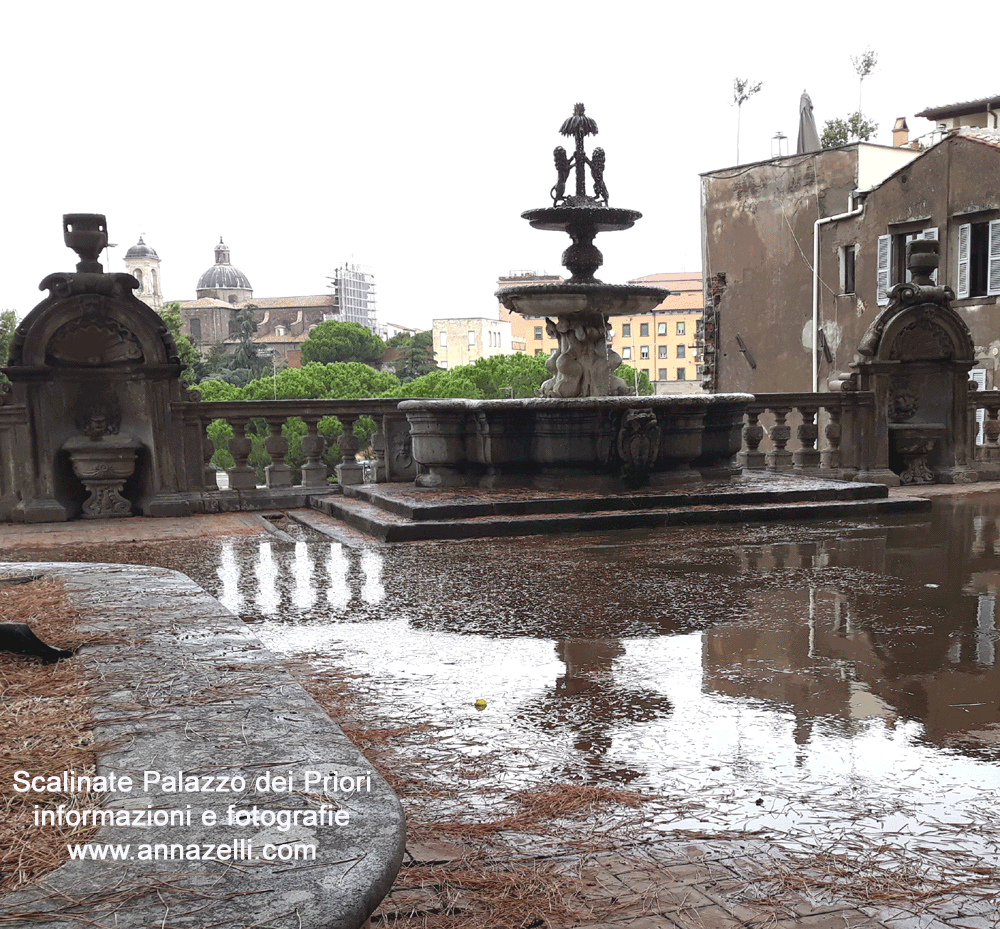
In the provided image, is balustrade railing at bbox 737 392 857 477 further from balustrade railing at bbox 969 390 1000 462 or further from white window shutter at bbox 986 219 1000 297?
white window shutter at bbox 986 219 1000 297

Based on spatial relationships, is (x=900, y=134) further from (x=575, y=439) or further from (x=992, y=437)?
(x=575, y=439)

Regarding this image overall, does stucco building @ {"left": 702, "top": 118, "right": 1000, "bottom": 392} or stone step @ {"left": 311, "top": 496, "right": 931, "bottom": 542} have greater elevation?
stucco building @ {"left": 702, "top": 118, "right": 1000, "bottom": 392}

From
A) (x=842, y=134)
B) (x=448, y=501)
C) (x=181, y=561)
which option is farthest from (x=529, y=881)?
(x=842, y=134)

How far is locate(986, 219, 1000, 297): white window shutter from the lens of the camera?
2408cm

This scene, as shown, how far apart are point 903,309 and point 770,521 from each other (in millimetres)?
4704

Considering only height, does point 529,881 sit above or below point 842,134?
below

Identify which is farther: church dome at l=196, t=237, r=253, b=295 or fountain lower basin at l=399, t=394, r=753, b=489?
church dome at l=196, t=237, r=253, b=295

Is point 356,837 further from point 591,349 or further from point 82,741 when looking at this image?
point 591,349

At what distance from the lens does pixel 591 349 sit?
37.0 ft

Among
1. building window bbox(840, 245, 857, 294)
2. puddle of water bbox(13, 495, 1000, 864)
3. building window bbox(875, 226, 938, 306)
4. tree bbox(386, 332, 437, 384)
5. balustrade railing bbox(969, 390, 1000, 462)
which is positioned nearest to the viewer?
puddle of water bbox(13, 495, 1000, 864)

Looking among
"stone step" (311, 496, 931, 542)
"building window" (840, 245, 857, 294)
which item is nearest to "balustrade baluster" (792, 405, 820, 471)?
"stone step" (311, 496, 931, 542)

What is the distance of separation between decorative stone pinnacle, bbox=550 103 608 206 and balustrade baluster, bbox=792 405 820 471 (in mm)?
3600

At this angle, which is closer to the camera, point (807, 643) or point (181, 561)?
point (807, 643)

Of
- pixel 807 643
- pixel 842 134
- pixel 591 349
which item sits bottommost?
pixel 807 643
